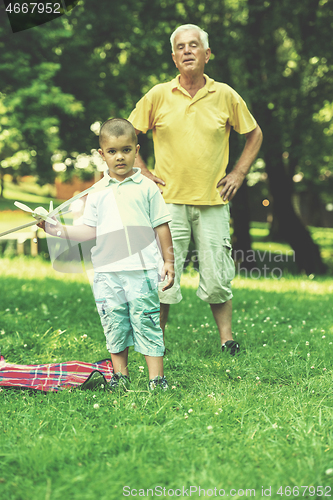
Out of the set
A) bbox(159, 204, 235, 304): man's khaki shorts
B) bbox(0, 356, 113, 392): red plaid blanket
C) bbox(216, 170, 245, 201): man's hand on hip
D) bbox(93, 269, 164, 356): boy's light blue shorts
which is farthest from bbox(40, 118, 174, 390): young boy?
bbox(216, 170, 245, 201): man's hand on hip

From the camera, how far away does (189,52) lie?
3.69 meters

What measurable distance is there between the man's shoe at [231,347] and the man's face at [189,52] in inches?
87.6

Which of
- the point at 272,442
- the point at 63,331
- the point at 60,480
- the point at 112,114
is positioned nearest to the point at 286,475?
the point at 272,442

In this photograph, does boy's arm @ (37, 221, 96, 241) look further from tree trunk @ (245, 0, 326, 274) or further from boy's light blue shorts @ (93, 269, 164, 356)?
tree trunk @ (245, 0, 326, 274)

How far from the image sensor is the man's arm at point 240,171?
388cm

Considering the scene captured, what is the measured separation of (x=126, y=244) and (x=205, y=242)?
105cm

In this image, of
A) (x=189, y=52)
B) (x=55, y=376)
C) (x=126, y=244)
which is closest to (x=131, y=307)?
(x=126, y=244)

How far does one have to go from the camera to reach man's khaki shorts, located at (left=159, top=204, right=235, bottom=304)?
3.88m

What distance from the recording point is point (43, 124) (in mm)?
10750

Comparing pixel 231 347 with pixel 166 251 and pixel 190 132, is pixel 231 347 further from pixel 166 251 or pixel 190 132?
pixel 190 132

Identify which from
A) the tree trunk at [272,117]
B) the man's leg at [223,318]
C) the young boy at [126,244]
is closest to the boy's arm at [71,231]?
the young boy at [126,244]

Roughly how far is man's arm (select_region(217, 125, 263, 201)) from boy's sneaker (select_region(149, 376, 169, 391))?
61.9 inches

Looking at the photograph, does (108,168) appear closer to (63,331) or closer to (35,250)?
(63,331)

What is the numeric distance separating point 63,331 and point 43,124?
24.7ft
